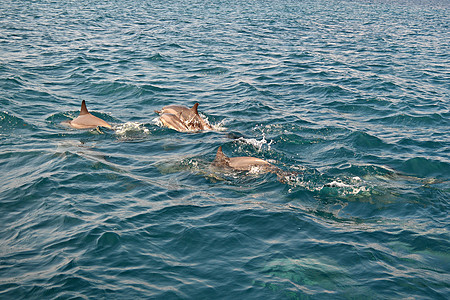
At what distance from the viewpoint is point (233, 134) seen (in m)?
14.2

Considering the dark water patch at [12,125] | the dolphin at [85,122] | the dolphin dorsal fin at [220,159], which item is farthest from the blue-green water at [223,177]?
the dolphin at [85,122]

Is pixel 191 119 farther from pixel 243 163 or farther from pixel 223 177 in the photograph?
pixel 223 177

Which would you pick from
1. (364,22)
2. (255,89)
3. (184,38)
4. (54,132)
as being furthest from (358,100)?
(364,22)

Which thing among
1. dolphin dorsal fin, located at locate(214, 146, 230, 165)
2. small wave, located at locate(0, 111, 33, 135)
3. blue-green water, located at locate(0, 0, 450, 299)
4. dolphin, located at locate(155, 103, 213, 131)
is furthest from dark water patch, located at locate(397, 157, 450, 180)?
small wave, located at locate(0, 111, 33, 135)

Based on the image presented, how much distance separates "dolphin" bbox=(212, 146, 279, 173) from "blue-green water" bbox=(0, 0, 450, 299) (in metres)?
0.31

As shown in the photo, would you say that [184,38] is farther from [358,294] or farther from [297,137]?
[358,294]

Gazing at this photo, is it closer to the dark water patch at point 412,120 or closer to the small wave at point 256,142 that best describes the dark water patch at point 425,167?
the dark water patch at point 412,120

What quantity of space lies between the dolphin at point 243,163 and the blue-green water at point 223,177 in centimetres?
31

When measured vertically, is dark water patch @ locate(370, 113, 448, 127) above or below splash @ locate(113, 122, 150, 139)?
above

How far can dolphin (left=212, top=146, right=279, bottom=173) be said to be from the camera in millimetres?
11305

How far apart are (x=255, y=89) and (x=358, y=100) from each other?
422 centimetres

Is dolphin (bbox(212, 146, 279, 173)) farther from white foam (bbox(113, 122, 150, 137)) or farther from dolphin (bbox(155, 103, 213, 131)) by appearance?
white foam (bbox(113, 122, 150, 137))

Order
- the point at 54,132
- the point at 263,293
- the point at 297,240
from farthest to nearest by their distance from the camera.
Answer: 1. the point at 54,132
2. the point at 297,240
3. the point at 263,293

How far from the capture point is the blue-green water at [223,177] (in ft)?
24.4
